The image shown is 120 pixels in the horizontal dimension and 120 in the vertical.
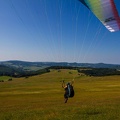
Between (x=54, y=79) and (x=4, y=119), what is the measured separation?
297ft

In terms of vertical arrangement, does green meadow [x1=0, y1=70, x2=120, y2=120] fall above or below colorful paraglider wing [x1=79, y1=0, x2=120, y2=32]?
below

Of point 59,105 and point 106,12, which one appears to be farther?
point 59,105

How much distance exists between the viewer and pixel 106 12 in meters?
13.6

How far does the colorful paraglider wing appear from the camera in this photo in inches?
512

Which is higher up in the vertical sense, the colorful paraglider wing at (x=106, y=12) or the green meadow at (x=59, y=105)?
the colorful paraglider wing at (x=106, y=12)

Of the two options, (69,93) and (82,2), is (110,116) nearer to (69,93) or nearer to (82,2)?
(69,93)

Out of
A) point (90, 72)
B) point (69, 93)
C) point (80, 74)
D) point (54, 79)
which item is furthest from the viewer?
point (90, 72)

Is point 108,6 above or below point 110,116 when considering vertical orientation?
above

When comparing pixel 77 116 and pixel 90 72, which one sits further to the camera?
pixel 90 72

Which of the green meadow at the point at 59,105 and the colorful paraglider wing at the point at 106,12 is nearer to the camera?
the colorful paraglider wing at the point at 106,12

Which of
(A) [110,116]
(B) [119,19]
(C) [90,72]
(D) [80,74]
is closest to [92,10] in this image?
(B) [119,19]

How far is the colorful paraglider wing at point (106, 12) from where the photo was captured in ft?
42.7

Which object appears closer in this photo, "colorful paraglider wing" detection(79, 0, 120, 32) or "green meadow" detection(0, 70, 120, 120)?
"colorful paraglider wing" detection(79, 0, 120, 32)

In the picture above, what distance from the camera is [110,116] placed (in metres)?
17.3
